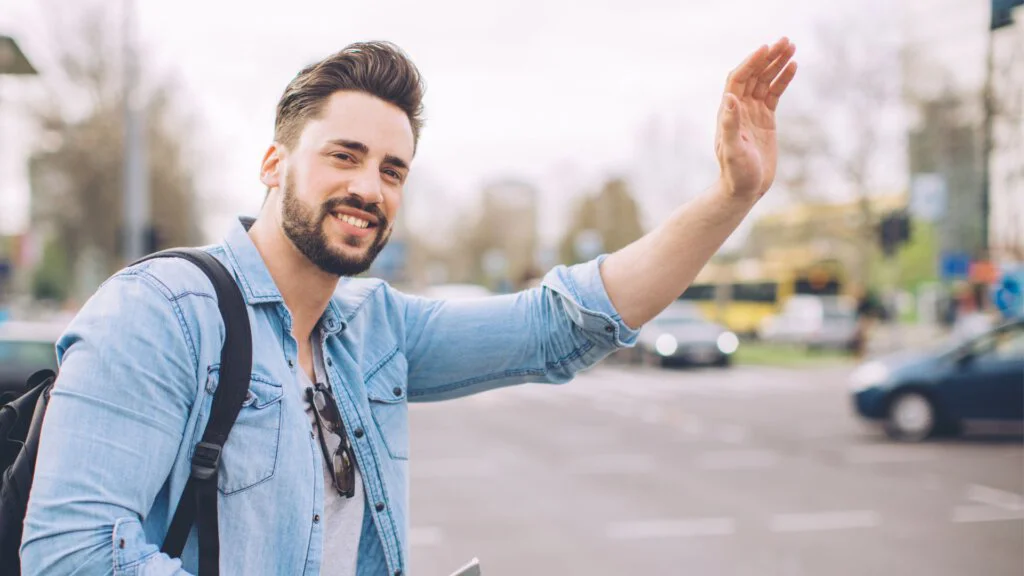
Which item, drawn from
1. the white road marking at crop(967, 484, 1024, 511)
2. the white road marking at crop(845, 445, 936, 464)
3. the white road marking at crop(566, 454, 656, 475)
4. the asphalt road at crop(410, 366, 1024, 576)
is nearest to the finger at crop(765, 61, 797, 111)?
the asphalt road at crop(410, 366, 1024, 576)

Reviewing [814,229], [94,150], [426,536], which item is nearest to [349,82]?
[426,536]

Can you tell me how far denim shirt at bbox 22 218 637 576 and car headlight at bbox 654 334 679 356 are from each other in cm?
2313

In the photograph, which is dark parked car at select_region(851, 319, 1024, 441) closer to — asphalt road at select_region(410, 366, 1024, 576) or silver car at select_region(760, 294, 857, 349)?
asphalt road at select_region(410, 366, 1024, 576)

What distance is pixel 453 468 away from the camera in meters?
9.99

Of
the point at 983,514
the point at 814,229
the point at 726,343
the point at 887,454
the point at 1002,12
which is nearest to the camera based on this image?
the point at 1002,12

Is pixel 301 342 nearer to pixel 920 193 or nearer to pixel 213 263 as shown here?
pixel 213 263

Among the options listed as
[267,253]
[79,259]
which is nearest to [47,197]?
[79,259]

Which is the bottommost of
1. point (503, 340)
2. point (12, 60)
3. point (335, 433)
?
point (335, 433)

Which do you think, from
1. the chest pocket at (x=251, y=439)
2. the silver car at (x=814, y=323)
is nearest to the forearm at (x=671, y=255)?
the chest pocket at (x=251, y=439)

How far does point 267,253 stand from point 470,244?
240 ft

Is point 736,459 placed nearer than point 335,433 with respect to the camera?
No

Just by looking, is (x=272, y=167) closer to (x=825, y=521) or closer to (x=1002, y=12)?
(x=1002, y=12)

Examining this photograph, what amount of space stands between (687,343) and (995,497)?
651 inches

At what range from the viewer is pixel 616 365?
26.8 m
